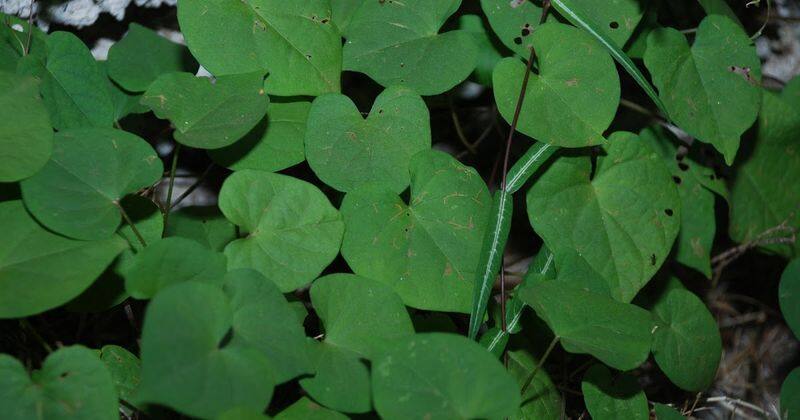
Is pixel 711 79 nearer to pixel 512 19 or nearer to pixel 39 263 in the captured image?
pixel 512 19

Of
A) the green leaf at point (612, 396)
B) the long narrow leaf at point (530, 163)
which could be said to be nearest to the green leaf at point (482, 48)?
the long narrow leaf at point (530, 163)

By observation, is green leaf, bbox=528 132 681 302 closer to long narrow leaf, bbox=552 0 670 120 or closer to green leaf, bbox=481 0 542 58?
long narrow leaf, bbox=552 0 670 120

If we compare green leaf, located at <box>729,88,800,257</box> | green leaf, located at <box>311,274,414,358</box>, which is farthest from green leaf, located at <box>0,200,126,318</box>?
green leaf, located at <box>729,88,800,257</box>

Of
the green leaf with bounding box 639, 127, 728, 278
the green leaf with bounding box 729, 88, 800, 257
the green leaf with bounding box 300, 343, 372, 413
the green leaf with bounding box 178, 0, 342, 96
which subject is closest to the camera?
the green leaf with bounding box 300, 343, 372, 413

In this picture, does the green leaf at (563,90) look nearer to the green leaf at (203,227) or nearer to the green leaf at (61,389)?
the green leaf at (203,227)

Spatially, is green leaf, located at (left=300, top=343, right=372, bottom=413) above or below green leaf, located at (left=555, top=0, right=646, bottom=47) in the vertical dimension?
below

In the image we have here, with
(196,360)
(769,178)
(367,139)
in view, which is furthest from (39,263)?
(769,178)
